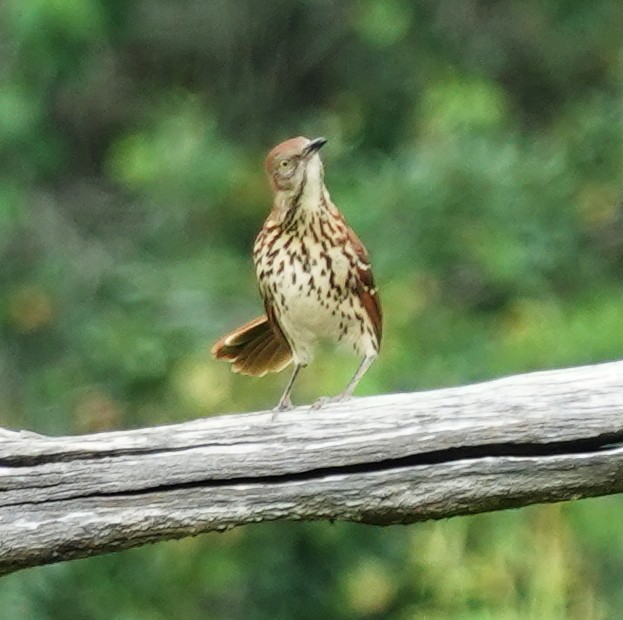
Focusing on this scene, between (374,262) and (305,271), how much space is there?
235 cm

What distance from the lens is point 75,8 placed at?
23.7 feet

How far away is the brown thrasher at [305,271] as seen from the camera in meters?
4.61

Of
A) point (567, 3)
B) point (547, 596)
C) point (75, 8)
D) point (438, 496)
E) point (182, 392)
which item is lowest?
point (438, 496)

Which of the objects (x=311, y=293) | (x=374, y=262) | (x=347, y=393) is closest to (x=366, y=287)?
(x=311, y=293)

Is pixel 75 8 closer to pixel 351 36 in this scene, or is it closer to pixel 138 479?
pixel 351 36

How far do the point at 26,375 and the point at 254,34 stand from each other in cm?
259

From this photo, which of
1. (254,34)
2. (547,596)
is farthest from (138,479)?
(254,34)

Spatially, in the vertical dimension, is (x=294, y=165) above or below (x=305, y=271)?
above

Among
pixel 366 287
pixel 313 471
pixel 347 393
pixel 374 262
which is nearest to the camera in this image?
pixel 313 471

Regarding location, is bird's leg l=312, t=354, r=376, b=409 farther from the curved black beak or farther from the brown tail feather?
the curved black beak

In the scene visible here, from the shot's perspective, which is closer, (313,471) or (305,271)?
(313,471)

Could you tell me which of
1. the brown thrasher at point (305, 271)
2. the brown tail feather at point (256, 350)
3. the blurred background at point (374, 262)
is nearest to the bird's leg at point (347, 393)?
the brown thrasher at point (305, 271)

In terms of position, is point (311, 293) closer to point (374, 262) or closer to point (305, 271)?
point (305, 271)

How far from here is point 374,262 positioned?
695cm
